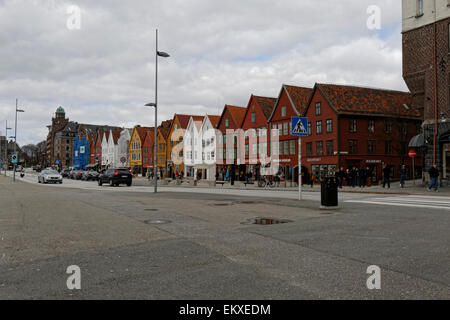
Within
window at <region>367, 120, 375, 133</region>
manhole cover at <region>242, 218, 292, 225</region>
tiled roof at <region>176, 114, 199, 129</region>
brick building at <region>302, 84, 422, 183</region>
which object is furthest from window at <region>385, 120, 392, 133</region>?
tiled roof at <region>176, 114, 199, 129</region>

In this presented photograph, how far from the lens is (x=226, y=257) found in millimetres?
6047

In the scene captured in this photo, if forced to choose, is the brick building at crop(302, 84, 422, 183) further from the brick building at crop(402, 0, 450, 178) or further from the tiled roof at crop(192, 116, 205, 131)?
the tiled roof at crop(192, 116, 205, 131)

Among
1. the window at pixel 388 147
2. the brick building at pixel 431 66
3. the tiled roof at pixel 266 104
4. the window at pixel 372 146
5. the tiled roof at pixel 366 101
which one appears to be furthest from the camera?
the tiled roof at pixel 266 104

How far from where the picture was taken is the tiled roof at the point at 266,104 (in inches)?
2173

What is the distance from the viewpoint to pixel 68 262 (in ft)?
19.3

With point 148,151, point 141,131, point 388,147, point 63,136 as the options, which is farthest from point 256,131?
point 63,136

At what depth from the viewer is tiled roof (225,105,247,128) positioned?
60906 millimetres

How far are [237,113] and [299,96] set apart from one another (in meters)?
14.1

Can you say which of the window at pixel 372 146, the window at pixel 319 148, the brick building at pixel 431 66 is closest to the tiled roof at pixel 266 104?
the window at pixel 319 148

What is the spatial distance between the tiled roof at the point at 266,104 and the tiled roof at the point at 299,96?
17.8ft

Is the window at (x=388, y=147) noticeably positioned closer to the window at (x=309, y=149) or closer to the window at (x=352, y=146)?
the window at (x=352, y=146)

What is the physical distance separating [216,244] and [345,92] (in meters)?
41.7

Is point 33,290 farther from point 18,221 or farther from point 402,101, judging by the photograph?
point 402,101

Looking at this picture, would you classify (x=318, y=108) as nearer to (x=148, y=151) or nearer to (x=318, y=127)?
(x=318, y=127)
